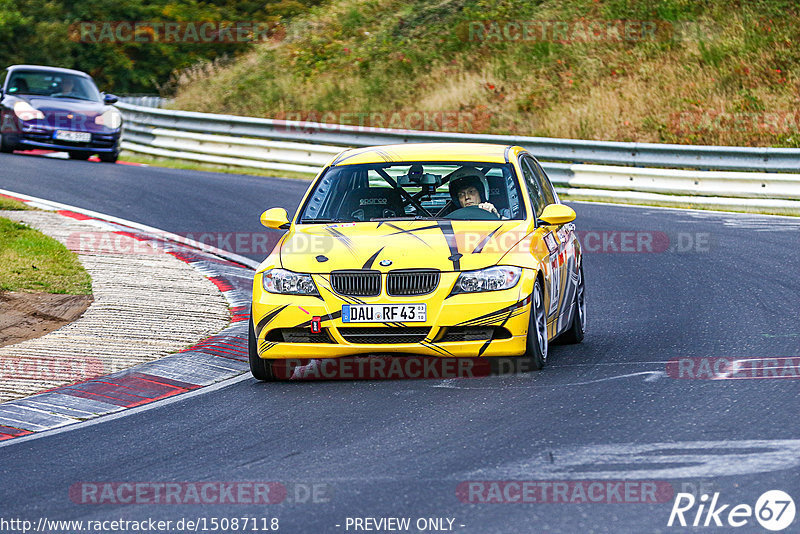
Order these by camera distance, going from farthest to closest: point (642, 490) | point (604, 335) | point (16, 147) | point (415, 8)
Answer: point (415, 8), point (16, 147), point (604, 335), point (642, 490)

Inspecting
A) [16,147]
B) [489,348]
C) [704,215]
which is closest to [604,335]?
[489,348]

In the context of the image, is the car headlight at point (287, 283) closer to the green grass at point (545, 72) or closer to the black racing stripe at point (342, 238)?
the black racing stripe at point (342, 238)

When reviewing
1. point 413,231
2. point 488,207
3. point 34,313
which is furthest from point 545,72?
point 413,231

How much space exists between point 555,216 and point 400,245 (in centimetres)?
126

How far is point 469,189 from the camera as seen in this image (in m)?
9.51

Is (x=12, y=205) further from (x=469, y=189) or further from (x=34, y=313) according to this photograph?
(x=469, y=189)

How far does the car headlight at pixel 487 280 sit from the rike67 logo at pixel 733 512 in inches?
122

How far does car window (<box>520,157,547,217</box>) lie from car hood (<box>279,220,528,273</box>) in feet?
1.67

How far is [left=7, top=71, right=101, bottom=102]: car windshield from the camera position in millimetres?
24969

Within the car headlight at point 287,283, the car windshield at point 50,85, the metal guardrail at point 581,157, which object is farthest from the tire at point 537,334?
the car windshield at point 50,85

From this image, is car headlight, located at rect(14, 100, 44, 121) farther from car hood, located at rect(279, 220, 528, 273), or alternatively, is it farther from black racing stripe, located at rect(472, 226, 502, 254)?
black racing stripe, located at rect(472, 226, 502, 254)

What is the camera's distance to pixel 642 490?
5508mm

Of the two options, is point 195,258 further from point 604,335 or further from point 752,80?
point 752,80

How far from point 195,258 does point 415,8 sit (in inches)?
879
